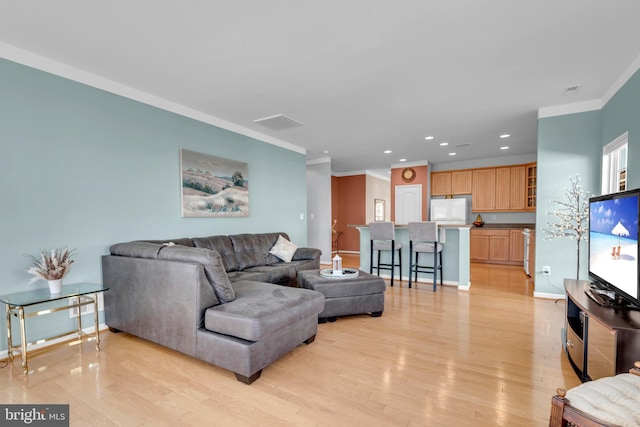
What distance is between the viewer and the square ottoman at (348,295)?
3287 millimetres

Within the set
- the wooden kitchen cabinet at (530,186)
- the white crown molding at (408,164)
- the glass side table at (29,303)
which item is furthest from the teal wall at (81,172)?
the wooden kitchen cabinet at (530,186)

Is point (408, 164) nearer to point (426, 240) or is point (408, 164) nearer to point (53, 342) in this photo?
point (426, 240)

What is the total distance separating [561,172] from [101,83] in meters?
5.69

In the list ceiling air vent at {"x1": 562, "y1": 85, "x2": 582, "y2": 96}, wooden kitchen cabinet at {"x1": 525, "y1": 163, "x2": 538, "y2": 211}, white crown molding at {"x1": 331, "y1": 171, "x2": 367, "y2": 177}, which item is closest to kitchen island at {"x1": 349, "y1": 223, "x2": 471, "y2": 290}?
ceiling air vent at {"x1": 562, "y1": 85, "x2": 582, "y2": 96}

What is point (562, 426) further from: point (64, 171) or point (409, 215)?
point (409, 215)

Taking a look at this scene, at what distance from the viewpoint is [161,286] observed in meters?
2.45

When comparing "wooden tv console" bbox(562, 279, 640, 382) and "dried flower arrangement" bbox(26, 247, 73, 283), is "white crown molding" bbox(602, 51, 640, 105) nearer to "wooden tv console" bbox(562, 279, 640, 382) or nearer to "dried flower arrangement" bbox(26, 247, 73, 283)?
"wooden tv console" bbox(562, 279, 640, 382)

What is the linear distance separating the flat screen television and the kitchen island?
2.20 meters

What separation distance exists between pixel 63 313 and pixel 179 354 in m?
1.29

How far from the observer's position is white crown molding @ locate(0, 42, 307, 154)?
251cm

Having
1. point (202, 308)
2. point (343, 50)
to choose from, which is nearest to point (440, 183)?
point (343, 50)

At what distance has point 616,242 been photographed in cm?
203

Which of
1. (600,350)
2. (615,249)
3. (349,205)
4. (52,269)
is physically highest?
(349,205)

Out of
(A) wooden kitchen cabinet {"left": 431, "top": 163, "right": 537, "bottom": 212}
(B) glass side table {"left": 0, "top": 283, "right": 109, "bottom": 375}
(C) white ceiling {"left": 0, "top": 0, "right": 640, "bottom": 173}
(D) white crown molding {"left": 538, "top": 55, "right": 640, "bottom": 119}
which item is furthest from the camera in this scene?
(A) wooden kitchen cabinet {"left": 431, "top": 163, "right": 537, "bottom": 212}
